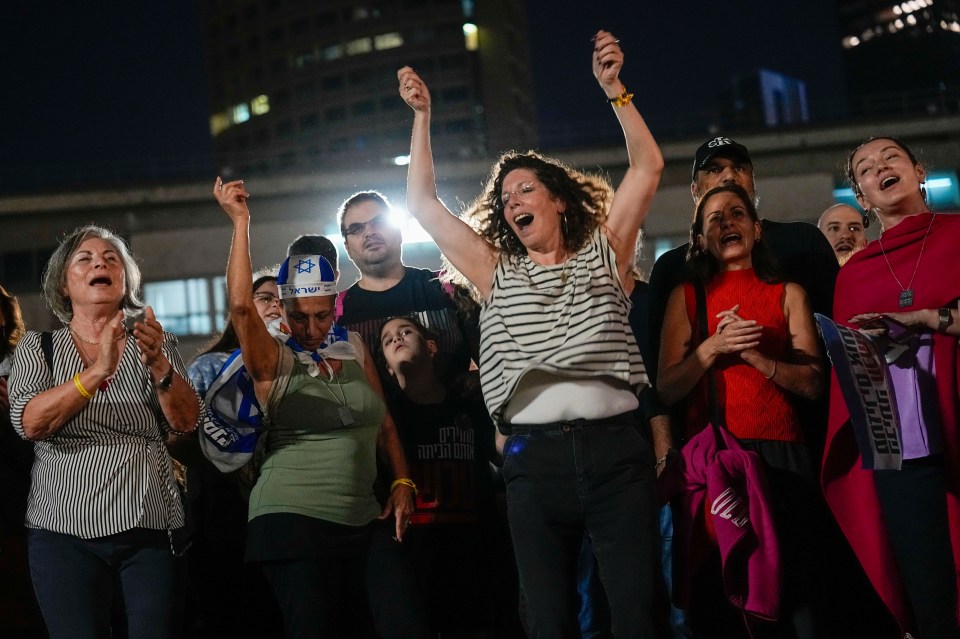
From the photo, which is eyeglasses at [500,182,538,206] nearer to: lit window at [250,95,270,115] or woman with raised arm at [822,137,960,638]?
woman with raised arm at [822,137,960,638]

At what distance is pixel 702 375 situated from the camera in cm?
383

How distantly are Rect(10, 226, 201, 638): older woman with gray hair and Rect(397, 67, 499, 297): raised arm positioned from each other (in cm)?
104

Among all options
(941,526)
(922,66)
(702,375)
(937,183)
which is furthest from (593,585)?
(922,66)

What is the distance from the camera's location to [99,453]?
11.8ft

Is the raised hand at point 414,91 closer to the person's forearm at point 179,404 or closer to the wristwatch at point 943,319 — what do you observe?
the person's forearm at point 179,404

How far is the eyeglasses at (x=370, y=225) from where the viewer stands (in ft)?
16.8

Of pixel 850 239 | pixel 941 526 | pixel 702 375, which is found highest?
pixel 850 239

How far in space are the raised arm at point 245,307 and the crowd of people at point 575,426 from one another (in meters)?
0.01

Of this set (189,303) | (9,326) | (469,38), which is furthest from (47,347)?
(469,38)

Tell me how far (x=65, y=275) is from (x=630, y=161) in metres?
2.22

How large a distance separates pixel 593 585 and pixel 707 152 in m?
2.10

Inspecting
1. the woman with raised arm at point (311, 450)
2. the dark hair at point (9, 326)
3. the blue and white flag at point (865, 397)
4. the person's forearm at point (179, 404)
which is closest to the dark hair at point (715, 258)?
the blue and white flag at point (865, 397)

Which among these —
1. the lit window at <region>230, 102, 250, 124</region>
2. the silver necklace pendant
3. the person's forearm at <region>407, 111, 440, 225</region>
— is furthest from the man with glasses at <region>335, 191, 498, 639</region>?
the lit window at <region>230, 102, 250, 124</region>

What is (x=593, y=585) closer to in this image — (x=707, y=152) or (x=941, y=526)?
(x=941, y=526)
